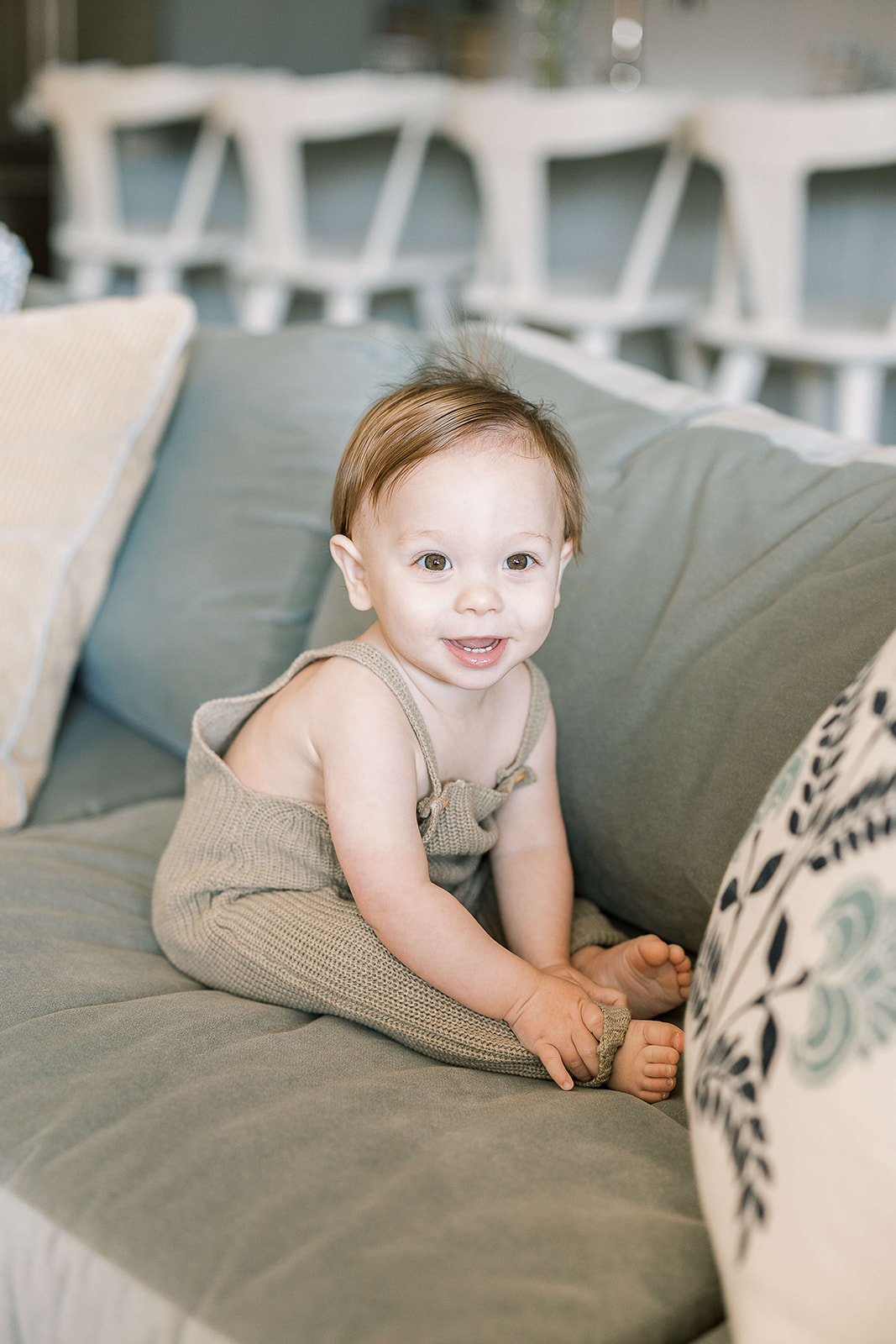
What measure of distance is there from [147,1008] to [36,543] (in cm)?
59

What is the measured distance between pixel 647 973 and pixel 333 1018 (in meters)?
0.23

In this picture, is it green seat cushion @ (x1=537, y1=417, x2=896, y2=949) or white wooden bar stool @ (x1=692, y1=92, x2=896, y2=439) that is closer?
green seat cushion @ (x1=537, y1=417, x2=896, y2=949)

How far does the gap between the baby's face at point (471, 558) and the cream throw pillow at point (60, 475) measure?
1.65ft

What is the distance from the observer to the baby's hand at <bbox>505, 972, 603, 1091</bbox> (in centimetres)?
83

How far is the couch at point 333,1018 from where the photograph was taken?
625 mm

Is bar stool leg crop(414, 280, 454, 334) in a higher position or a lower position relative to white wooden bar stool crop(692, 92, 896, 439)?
lower

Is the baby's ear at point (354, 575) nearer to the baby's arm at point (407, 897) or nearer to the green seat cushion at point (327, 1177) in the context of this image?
the baby's arm at point (407, 897)

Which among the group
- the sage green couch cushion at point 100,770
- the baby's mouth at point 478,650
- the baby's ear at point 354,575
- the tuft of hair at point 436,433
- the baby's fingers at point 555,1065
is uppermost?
the tuft of hair at point 436,433

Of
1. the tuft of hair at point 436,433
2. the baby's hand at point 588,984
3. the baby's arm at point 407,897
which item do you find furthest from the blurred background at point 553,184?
the baby's hand at point 588,984

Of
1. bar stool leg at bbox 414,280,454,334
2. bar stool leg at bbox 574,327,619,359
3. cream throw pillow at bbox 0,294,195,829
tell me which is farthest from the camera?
bar stool leg at bbox 414,280,454,334

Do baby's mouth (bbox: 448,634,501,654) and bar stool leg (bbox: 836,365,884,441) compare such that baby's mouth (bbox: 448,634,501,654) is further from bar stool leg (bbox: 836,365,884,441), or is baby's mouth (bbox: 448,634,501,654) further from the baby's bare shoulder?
bar stool leg (bbox: 836,365,884,441)

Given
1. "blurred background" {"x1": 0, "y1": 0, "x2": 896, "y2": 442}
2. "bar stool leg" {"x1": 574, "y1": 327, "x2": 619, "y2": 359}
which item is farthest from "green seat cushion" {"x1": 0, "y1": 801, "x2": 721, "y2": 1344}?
"bar stool leg" {"x1": 574, "y1": 327, "x2": 619, "y2": 359}

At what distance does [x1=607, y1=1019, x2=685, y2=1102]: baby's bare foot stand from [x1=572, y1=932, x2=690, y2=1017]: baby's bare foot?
44 mm

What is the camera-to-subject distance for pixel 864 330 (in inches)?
105
